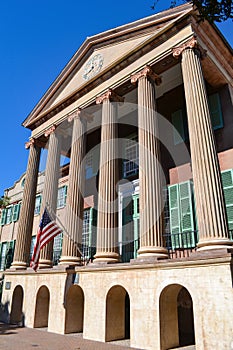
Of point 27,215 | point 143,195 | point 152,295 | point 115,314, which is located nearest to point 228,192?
point 143,195

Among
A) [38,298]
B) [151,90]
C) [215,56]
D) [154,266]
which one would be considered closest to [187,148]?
[151,90]

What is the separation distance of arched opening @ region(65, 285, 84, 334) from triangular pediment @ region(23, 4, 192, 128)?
31.2 feet

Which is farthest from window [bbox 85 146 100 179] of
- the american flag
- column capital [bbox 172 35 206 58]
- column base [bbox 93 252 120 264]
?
column capital [bbox 172 35 206 58]

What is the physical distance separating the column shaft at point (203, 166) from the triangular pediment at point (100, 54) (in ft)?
7.91

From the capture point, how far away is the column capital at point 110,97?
12.8 meters

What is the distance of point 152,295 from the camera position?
26.6 feet

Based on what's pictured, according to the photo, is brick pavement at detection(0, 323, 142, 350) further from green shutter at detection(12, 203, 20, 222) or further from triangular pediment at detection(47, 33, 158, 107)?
green shutter at detection(12, 203, 20, 222)

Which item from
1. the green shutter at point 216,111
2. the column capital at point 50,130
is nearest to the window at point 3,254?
the column capital at point 50,130

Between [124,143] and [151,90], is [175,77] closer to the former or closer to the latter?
[151,90]

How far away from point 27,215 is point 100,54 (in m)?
9.29

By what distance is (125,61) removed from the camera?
40.7 feet

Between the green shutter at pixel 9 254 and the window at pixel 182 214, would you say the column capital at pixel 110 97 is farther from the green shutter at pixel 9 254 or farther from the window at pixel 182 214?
the green shutter at pixel 9 254

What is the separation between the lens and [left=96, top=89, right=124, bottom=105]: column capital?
12.8 metres

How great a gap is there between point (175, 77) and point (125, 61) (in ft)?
7.55
